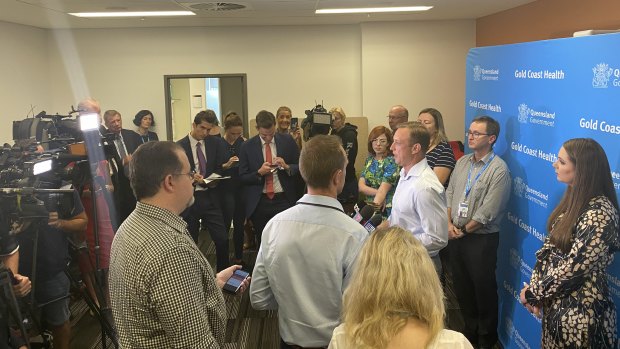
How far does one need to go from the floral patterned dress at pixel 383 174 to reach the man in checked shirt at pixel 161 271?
97.6 inches

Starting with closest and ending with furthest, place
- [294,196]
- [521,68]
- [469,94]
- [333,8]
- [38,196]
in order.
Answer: [38,196]
[521,68]
[469,94]
[294,196]
[333,8]

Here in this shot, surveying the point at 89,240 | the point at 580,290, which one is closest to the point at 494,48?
the point at 580,290

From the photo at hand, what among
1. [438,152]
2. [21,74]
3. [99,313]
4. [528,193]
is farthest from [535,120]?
[21,74]

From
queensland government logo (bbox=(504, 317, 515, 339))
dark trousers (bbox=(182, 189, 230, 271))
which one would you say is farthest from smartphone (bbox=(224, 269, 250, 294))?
dark trousers (bbox=(182, 189, 230, 271))

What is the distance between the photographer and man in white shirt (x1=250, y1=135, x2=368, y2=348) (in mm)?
1968

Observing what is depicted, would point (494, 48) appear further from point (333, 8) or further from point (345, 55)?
point (345, 55)

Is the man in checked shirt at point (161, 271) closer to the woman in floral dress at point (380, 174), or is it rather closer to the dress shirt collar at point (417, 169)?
the dress shirt collar at point (417, 169)

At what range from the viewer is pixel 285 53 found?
7.43m

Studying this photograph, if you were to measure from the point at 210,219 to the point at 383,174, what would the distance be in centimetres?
158

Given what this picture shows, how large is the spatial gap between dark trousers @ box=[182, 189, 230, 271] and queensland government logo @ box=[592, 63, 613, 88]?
3.15m

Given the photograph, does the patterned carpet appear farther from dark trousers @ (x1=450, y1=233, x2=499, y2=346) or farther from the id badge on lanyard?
the id badge on lanyard

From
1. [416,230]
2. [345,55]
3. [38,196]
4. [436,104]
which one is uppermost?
[345,55]

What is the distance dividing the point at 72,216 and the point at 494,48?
3.09 m

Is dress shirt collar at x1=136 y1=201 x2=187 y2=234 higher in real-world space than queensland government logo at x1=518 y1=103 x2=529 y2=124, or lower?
lower
